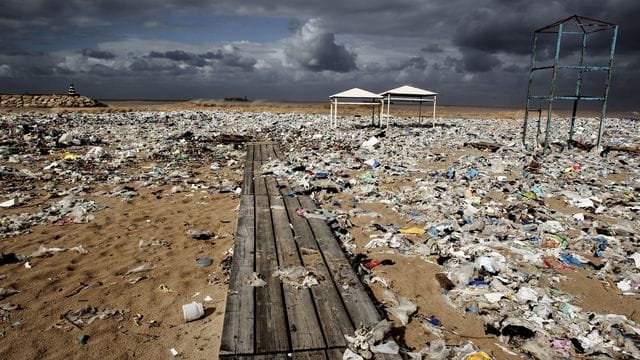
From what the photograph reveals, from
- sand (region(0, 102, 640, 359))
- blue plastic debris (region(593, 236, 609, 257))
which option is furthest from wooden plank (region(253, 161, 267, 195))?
blue plastic debris (region(593, 236, 609, 257))

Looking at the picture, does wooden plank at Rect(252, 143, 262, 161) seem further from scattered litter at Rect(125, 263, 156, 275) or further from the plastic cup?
the plastic cup

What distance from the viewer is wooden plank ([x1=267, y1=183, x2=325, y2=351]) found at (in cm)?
254

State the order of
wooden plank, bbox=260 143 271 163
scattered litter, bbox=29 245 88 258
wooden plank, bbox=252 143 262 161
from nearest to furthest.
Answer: scattered litter, bbox=29 245 88 258 → wooden plank, bbox=260 143 271 163 → wooden plank, bbox=252 143 262 161

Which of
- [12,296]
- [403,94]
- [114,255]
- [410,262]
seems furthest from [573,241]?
[403,94]

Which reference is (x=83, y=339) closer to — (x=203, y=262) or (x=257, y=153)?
(x=203, y=262)

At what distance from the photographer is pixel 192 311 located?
3393mm

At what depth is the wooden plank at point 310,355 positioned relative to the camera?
2393mm

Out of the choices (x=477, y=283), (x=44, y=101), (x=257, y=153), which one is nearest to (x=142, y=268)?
(x=477, y=283)

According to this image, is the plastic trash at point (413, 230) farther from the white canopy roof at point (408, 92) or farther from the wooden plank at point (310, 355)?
the white canopy roof at point (408, 92)

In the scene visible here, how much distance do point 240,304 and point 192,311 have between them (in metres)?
0.73

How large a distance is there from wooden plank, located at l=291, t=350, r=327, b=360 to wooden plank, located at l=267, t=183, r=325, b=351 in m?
0.04

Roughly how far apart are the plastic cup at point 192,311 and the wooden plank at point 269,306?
0.62 m

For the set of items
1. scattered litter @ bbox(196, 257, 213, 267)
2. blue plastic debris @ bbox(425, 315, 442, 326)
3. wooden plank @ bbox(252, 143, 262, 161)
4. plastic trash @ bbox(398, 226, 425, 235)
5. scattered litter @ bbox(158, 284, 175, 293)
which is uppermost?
wooden plank @ bbox(252, 143, 262, 161)

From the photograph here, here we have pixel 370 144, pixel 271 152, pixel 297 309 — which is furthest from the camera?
pixel 370 144
